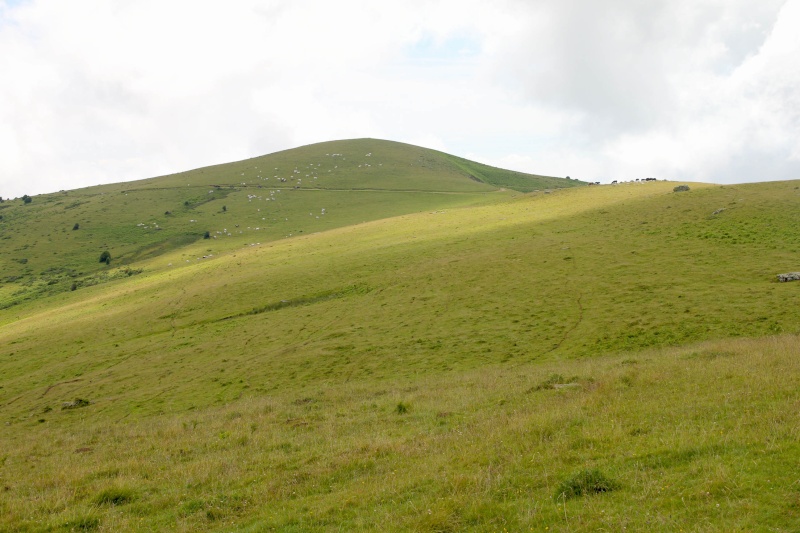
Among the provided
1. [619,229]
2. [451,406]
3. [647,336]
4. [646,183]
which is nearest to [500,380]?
[451,406]

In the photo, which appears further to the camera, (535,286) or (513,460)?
(535,286)

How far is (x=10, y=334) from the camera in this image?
5544 cm

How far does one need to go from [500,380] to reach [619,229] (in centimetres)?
3612

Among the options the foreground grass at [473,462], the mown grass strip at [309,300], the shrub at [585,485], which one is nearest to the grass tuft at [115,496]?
the foreground grass at [473,462]

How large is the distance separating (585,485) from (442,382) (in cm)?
1506

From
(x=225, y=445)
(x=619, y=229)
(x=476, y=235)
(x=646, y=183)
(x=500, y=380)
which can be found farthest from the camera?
(x=646, y=183)

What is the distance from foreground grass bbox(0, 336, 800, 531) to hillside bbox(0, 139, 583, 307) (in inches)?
3037

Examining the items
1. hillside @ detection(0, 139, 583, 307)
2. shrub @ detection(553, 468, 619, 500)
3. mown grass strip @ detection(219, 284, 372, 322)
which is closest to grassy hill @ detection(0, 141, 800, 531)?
shrub @ detection(553, 468, 619, 500)

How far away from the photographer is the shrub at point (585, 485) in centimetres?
980

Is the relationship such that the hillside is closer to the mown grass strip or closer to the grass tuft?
the mown grass strip

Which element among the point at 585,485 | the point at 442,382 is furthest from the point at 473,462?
the point at 442,382

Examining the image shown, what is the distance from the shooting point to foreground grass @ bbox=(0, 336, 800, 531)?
9242mm

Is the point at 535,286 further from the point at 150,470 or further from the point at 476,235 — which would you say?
the point at 150,470

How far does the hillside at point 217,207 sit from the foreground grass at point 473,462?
253 ft
